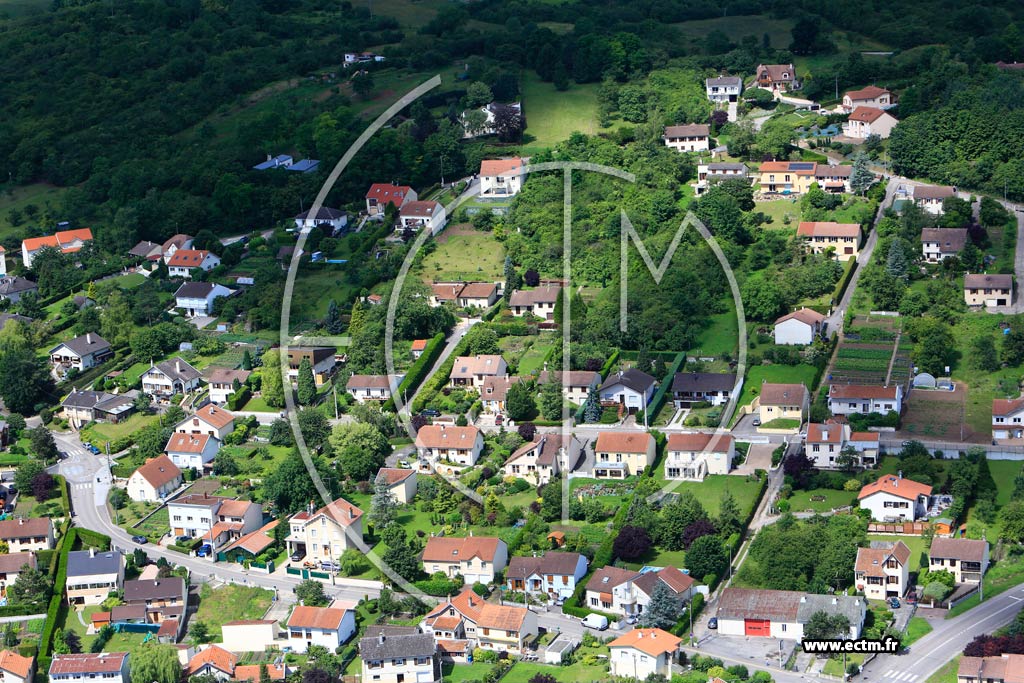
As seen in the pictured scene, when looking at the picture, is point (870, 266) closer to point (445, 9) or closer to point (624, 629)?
point (624, 629)

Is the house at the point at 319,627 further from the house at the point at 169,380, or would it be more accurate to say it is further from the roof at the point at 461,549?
the house at the point at 169,380

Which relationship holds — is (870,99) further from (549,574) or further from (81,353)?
(549,574)

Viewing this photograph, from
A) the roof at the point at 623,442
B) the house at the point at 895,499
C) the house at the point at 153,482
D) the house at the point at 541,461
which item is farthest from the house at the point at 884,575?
the house at the point at 153,482

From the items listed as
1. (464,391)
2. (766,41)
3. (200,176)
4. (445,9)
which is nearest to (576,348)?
(464,391)

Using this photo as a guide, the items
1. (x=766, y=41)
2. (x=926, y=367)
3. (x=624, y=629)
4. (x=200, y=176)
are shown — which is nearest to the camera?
(x=624, y=629)

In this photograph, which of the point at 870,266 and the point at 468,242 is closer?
the point at 870,266

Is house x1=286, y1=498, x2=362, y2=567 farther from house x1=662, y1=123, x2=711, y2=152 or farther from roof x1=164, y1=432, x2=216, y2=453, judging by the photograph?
house x1=662, y1=123, x2=711, y2=152

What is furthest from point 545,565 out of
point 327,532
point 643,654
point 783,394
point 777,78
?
point 777,78
